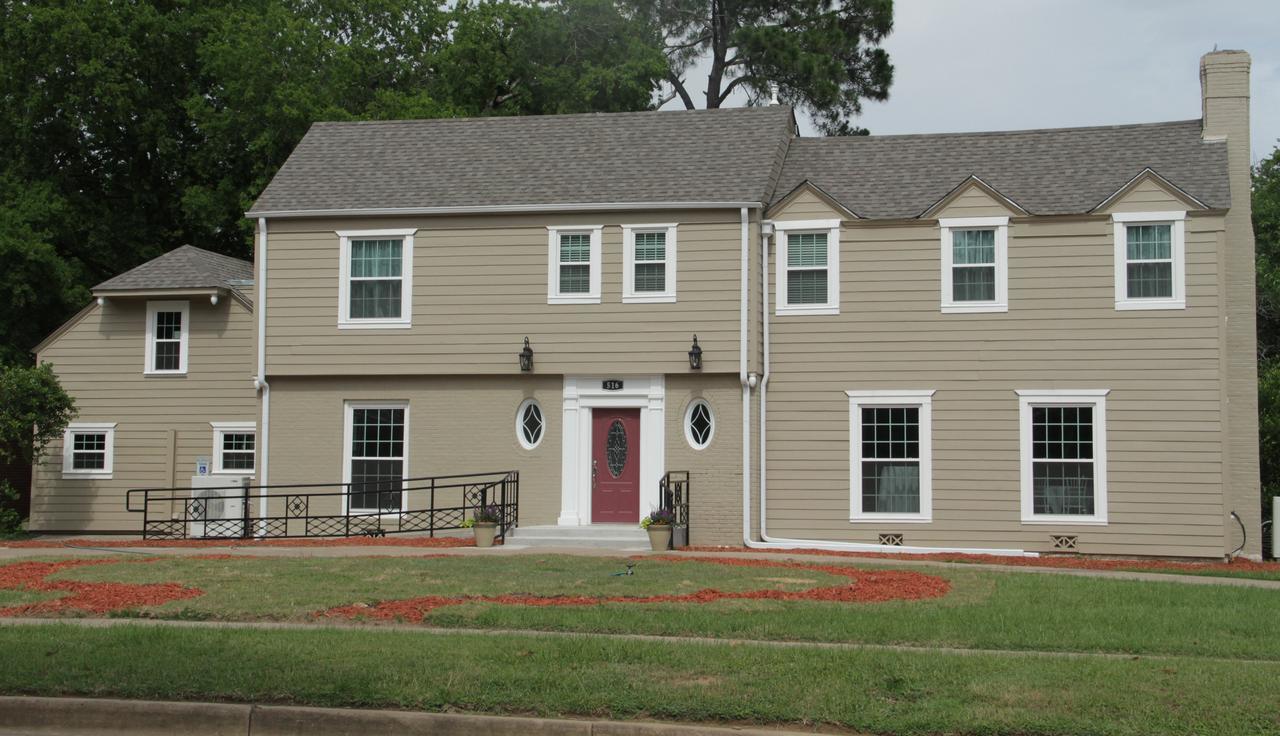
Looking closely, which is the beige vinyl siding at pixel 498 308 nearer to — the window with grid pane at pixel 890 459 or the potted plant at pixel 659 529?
the window with grid pane at pixel 890 459

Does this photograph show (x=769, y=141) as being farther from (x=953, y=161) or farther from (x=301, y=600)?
(x=301, y=600)

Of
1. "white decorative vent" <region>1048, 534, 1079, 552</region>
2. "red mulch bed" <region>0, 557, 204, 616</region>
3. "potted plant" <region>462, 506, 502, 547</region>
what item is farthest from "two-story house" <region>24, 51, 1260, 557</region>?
"red mulch bed" <region>0, 557, 204, 616</region>

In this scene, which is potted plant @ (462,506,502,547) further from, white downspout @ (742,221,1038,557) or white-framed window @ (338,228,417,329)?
white-framed window @ (338,228,417,329)

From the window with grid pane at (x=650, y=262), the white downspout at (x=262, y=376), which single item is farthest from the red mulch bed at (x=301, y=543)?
the window with grid pane at (x=650, y=262)

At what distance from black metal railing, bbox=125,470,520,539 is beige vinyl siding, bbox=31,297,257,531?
130 inches

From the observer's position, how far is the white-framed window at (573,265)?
2256cm

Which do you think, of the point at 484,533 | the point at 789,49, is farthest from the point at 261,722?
the point at 789,49

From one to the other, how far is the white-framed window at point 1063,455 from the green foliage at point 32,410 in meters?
18.4

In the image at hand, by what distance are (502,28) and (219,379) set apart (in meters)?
16.8

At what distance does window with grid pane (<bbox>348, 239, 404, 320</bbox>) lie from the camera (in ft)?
76.2

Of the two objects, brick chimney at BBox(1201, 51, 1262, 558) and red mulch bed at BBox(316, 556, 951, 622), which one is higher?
brick chimney at BBox(1201, 51, 1262, 558)

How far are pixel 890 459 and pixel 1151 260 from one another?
5.22 m

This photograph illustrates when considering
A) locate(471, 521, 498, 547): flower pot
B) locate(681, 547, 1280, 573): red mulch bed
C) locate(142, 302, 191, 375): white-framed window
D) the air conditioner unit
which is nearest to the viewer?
locate(681, 547, 1280, 573): red mulch bed

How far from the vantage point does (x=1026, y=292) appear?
2162 cm
